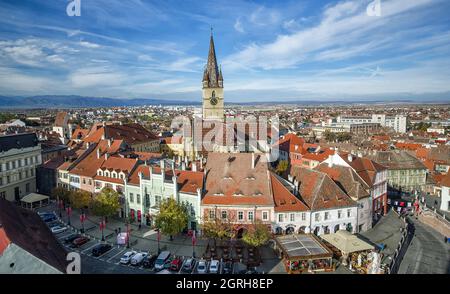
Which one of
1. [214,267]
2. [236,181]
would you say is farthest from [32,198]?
[214,267]

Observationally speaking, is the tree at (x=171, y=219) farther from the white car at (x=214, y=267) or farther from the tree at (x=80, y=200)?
the tree at (x=80, y=200)

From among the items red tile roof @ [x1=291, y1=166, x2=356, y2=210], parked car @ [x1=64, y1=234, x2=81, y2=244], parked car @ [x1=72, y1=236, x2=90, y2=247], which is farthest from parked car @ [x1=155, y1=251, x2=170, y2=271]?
red tile roof @ [x1=291, y1=166, x2=356, y2=210]

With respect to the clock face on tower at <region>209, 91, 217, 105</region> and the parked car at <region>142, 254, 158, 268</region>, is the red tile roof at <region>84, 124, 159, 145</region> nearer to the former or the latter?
the clock face on tower at <region>209, 91, 217, 105</region>

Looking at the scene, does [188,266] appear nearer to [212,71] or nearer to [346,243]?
[346,243]

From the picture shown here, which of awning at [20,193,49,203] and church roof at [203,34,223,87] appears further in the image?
church roof at [203,34,223,87]
